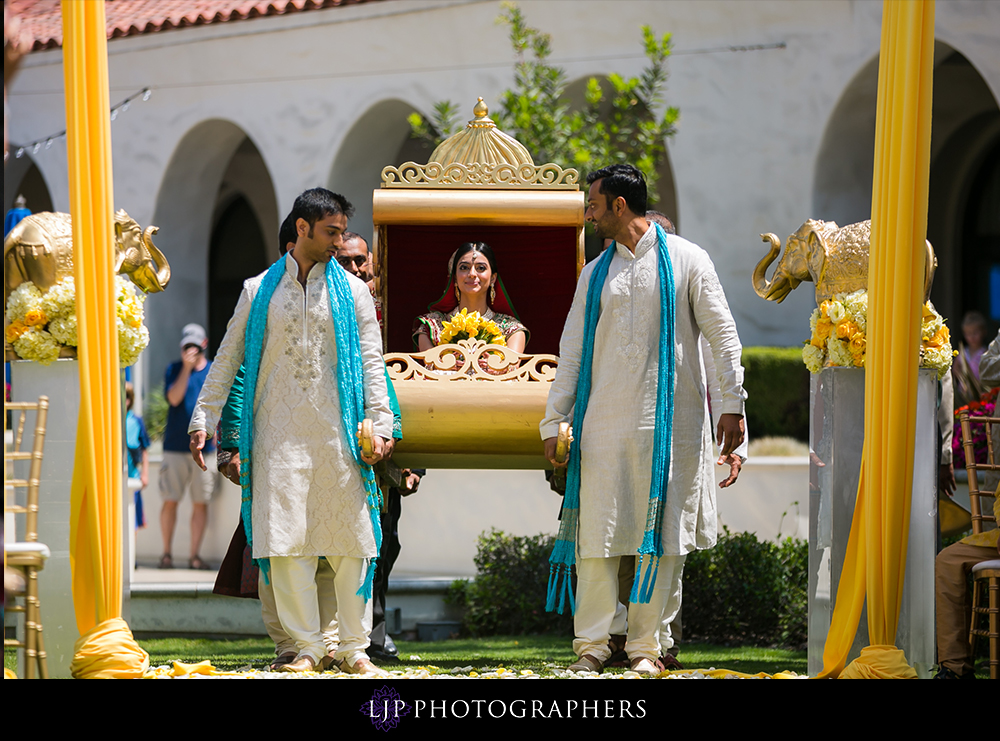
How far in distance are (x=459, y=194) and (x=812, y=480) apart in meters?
2.20

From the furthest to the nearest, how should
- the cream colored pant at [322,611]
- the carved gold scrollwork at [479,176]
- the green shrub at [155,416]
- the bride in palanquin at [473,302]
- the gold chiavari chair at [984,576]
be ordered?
the green shrub at [155,416]
the carved gold scrollwork at [479,176]
the bride in palanquin at [473,302]
the cream colored pant at [322,611]
the gold chiavari chair at [984,576]

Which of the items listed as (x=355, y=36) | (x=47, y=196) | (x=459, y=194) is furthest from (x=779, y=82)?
(x=47, y=196)

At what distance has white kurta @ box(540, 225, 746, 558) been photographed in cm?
418

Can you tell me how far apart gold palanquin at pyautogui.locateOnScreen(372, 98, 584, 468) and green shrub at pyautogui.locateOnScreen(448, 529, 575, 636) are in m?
1.56

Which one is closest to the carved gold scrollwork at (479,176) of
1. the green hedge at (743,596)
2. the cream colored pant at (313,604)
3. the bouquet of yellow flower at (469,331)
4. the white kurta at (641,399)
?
the bouquet of yellow flower at (469,331)

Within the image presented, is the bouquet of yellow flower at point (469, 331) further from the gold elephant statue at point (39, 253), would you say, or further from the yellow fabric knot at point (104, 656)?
the yellow fabric knot at point (104, 656)

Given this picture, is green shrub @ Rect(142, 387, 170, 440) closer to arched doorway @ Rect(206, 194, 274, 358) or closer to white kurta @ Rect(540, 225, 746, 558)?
arched doorway @ Rect(206, 194, 274, 358)

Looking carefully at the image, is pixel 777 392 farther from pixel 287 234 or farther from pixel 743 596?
pixel 287 234

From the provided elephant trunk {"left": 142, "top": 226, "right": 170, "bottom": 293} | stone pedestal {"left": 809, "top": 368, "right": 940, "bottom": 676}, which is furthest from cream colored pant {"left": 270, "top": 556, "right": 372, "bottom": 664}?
stone pedestal {"left": 809, "top": 368, "right": 940, "bottom": 676}

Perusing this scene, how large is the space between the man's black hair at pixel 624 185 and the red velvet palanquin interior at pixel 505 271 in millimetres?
1476

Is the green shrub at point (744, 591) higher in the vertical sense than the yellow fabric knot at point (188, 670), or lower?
lower

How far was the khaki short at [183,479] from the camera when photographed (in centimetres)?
798

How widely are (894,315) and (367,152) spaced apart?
8.32 metres

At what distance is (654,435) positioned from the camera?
4176 mm
